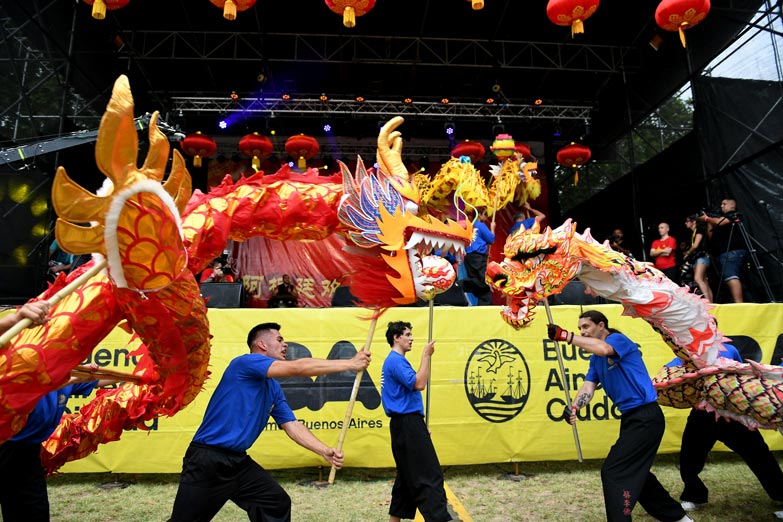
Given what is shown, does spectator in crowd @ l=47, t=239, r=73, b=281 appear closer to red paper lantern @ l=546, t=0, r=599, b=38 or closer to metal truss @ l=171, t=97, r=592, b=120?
metal truss @ l=171, t=97, r=592, b=120

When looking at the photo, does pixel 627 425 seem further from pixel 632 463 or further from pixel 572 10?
pixel 572 10

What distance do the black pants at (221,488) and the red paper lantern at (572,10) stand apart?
18.4 ft

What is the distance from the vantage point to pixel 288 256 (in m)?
11.2

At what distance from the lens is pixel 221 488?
2717 mm

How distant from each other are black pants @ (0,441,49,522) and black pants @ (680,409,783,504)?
14.3 ft

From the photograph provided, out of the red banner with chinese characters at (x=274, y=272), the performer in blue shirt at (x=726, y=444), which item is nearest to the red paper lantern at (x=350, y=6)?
the performer in blue shirt at (x=726, y=444)

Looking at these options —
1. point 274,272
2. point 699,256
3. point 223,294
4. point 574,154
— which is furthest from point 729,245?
point 274,272

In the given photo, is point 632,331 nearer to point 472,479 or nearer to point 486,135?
point 472,479

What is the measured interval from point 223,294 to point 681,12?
657 centimetres

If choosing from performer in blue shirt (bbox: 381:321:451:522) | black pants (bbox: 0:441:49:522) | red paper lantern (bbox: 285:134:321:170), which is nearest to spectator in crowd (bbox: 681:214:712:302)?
performer in blue shirt (bbox: 381:321:451:522)

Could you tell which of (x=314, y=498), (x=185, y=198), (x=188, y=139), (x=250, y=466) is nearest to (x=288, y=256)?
(x=188, y=139)

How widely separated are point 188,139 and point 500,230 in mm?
7896

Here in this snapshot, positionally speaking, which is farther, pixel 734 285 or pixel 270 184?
pixel 734 285

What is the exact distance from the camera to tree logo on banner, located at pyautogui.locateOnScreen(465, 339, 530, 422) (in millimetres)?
4969
